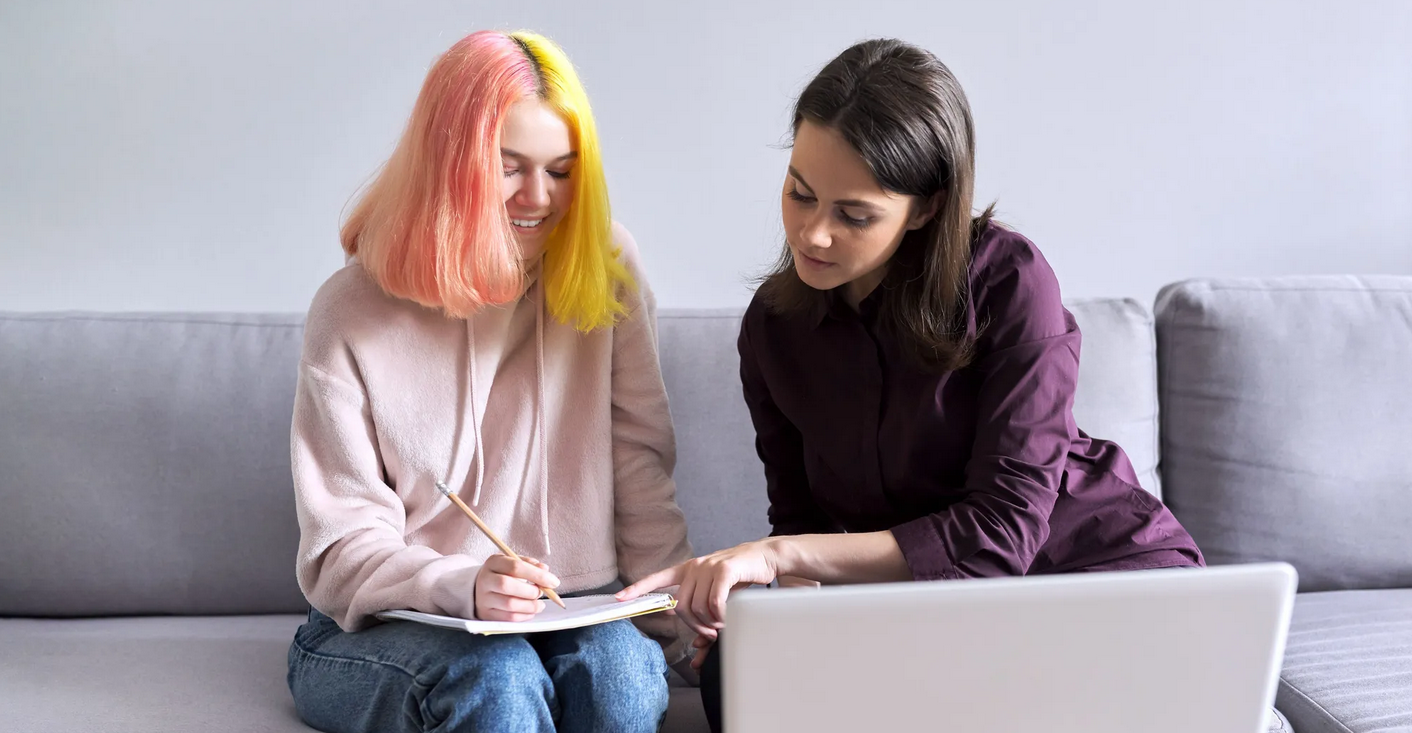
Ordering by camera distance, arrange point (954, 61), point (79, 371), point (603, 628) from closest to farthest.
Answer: point (603, 628)
point (79, 371)
point (954, 61)

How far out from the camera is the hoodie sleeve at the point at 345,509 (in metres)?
1.18

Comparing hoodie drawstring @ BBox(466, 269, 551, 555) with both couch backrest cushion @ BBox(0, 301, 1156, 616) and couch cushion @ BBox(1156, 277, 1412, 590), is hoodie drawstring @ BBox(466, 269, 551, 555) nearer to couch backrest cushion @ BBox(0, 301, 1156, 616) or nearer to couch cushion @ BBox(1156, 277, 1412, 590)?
couch backrest cushion @ BBox(0, 301, 1156, 616)

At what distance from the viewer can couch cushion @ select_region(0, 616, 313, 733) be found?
124 centimetres

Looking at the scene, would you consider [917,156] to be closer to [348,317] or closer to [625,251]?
[625,251]

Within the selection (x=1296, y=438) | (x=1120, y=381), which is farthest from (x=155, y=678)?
(x=1296, y=438)

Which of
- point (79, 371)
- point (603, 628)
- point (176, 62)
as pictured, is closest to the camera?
point (603, 628)

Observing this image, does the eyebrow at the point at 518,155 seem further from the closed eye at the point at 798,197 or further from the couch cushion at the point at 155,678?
the couch cushion at the point at 155,678

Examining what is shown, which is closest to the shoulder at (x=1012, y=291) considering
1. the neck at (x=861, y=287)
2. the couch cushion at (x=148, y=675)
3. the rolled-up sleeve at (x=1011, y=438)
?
the rolled-up sleeve at (x=1011, y=438)

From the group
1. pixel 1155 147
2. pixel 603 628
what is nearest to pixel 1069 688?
pixel 603 628

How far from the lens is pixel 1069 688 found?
715 mm

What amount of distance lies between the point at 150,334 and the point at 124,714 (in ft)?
1.90

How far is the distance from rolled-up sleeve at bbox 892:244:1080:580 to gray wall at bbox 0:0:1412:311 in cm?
76

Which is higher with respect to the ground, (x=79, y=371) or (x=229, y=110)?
(x=229, y=110)

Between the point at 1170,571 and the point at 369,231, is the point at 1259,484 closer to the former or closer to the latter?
the point at 1170,571
